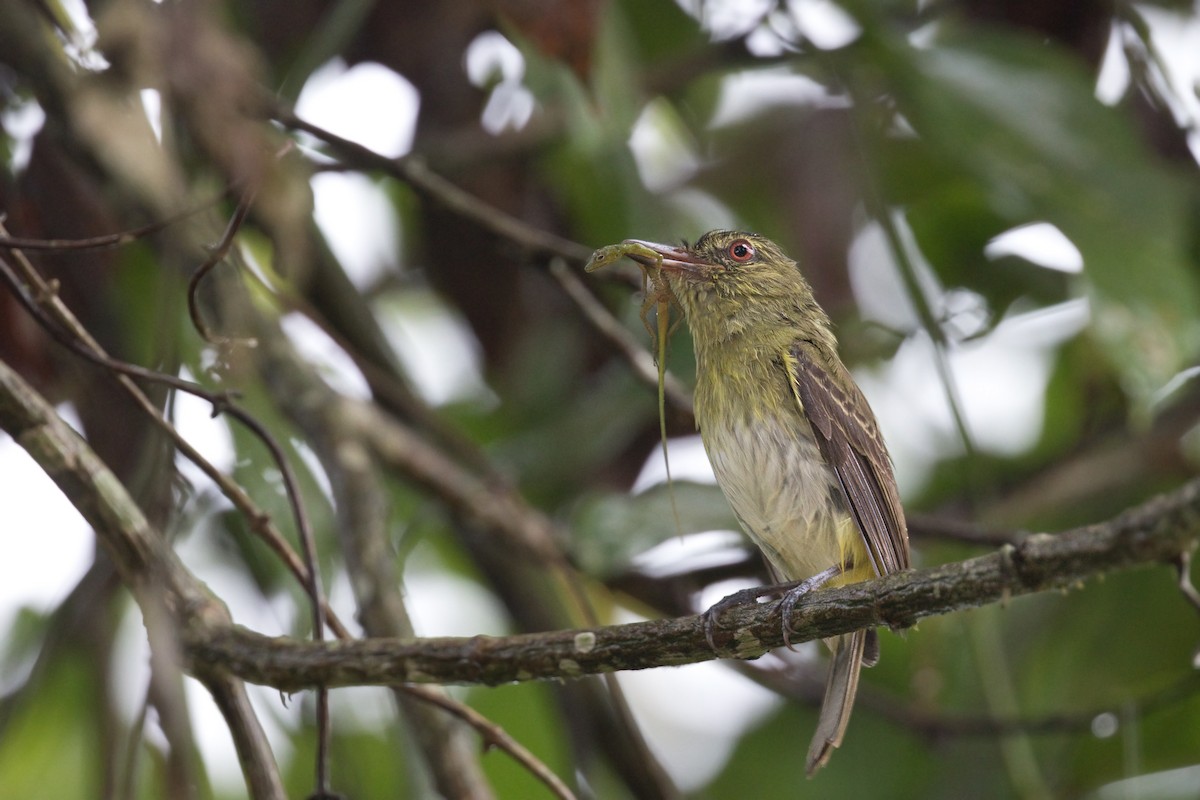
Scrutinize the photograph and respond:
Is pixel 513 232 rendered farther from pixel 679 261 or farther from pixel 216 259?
pixel 216 259

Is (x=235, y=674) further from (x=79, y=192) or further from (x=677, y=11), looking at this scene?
(x=677, y=11)

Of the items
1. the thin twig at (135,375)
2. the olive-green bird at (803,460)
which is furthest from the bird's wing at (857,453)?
the thin twig at (135,375)

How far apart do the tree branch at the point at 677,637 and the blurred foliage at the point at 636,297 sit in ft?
2.64

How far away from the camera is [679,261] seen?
3596 mm

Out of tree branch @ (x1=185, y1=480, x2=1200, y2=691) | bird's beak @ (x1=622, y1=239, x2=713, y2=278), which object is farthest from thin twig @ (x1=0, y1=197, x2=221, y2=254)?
bird's beak @ (x1=622, y1=239, x2=713, y2=278)

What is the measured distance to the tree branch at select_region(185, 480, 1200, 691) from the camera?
1603 millimetres

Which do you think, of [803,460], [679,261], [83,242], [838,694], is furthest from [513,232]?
[838,694]

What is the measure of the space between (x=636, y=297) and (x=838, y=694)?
1.34 m

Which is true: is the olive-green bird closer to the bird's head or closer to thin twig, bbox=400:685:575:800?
the bird's head

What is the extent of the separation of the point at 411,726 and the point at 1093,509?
2.71 meters

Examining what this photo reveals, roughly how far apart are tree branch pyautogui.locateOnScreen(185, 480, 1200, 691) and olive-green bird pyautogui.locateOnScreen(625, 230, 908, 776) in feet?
3.09

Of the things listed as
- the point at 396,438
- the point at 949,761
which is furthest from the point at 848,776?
the point at 396,438

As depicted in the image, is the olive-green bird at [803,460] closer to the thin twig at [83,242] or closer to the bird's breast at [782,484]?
the bird's breast at [782,484]

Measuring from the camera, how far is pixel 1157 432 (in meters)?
4.60
